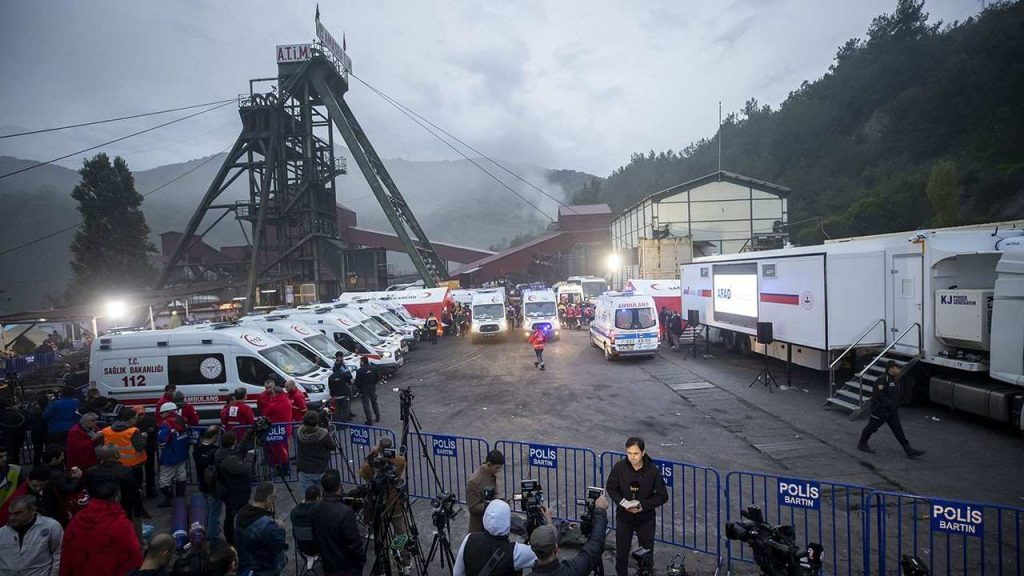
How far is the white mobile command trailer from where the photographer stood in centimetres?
918

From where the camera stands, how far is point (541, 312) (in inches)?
957

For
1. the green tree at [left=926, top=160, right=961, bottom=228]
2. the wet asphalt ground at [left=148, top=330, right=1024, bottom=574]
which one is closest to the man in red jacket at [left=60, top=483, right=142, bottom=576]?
the wet asphalt ground at [left=148, top=330, right=1024, bottom=574]

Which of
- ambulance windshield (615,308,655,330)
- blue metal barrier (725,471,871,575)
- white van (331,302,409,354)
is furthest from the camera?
white van (331,302,409,354)

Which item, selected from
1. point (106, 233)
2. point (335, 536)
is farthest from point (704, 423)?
point (106, 233)

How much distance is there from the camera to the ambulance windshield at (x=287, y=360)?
1132 centimetres

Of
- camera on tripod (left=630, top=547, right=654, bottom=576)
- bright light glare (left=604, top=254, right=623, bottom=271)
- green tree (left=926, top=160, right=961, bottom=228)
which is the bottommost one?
camera on tripod (left=630, top=547, right=654, bottom=576)

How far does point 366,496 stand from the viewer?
16.3 ft

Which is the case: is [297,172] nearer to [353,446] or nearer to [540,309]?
[540,309]

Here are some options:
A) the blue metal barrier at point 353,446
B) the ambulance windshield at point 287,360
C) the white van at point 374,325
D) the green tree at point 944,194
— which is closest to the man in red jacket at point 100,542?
the blue metal barrier at point 353,446

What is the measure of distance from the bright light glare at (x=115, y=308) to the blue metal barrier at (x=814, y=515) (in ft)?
75.4

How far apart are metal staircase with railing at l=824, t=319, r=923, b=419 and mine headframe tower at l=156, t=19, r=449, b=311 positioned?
2876 cm

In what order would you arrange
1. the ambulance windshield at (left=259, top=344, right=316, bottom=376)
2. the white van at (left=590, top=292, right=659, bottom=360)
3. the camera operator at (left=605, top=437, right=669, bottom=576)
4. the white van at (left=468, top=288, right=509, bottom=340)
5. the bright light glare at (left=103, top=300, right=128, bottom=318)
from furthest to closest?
1. the white van at (left=468, top=288, right=509, bottom=340)
2. the bright light glare at (left=103, top=300, right=128, bottom=318)
3. the white van at (left=590, top=292, right=659, bottom=360)
4. the ambulance windshield at (left=259, top=344, right=316, bottom=376)
5. the camera operator at (left=605, top=437, right=669, bottom=576)

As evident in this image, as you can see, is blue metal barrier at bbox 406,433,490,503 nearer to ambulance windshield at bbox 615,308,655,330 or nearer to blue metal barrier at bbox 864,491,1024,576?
blue metal barrier at bbox 864,491,1024,576

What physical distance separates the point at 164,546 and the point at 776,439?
984 centimetres
